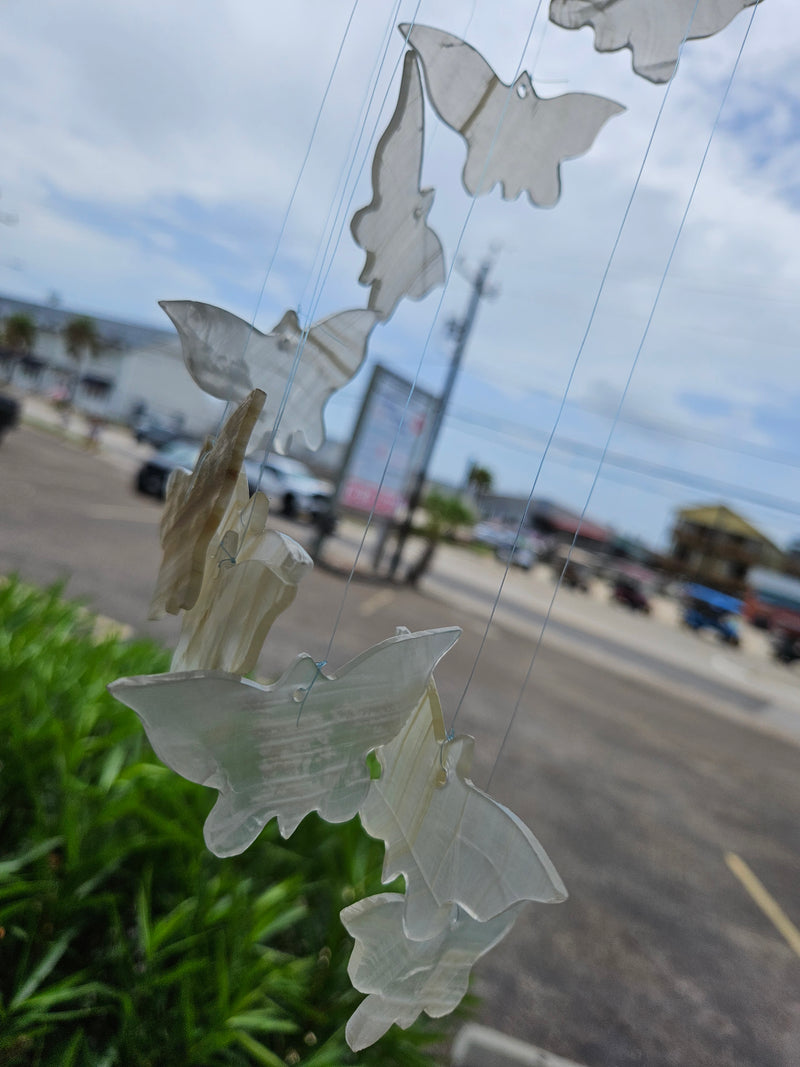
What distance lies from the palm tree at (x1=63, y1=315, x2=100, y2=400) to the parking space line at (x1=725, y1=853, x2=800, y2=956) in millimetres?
44411

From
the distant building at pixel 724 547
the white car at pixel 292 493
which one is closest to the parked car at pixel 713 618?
the white car at pixel 292 493

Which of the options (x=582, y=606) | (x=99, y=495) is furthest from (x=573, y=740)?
(x=582, y=606)

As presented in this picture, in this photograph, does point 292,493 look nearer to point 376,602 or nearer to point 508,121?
point 376,602

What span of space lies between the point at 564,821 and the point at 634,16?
495 centimetres

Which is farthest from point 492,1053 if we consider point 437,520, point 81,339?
point 81,339

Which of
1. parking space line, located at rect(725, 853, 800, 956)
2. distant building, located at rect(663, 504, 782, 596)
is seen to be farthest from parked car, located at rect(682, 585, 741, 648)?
parking space line, located at rect(725, 853, 800, 956)

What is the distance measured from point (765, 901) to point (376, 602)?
Result: 26.1 feet

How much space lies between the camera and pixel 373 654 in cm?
123

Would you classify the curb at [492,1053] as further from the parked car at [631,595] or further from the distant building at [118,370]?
the distant building at [118,370]

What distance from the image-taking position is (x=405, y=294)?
1562 mm

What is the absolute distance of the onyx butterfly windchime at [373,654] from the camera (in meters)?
1.22

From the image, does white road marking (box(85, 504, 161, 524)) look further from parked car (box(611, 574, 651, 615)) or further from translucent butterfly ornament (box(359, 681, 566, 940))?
parked car (box(611, 574, 651, 615))

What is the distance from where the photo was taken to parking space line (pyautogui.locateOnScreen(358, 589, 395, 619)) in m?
11.3

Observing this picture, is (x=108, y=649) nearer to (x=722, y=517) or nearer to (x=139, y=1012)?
(x=139, y=1012)
